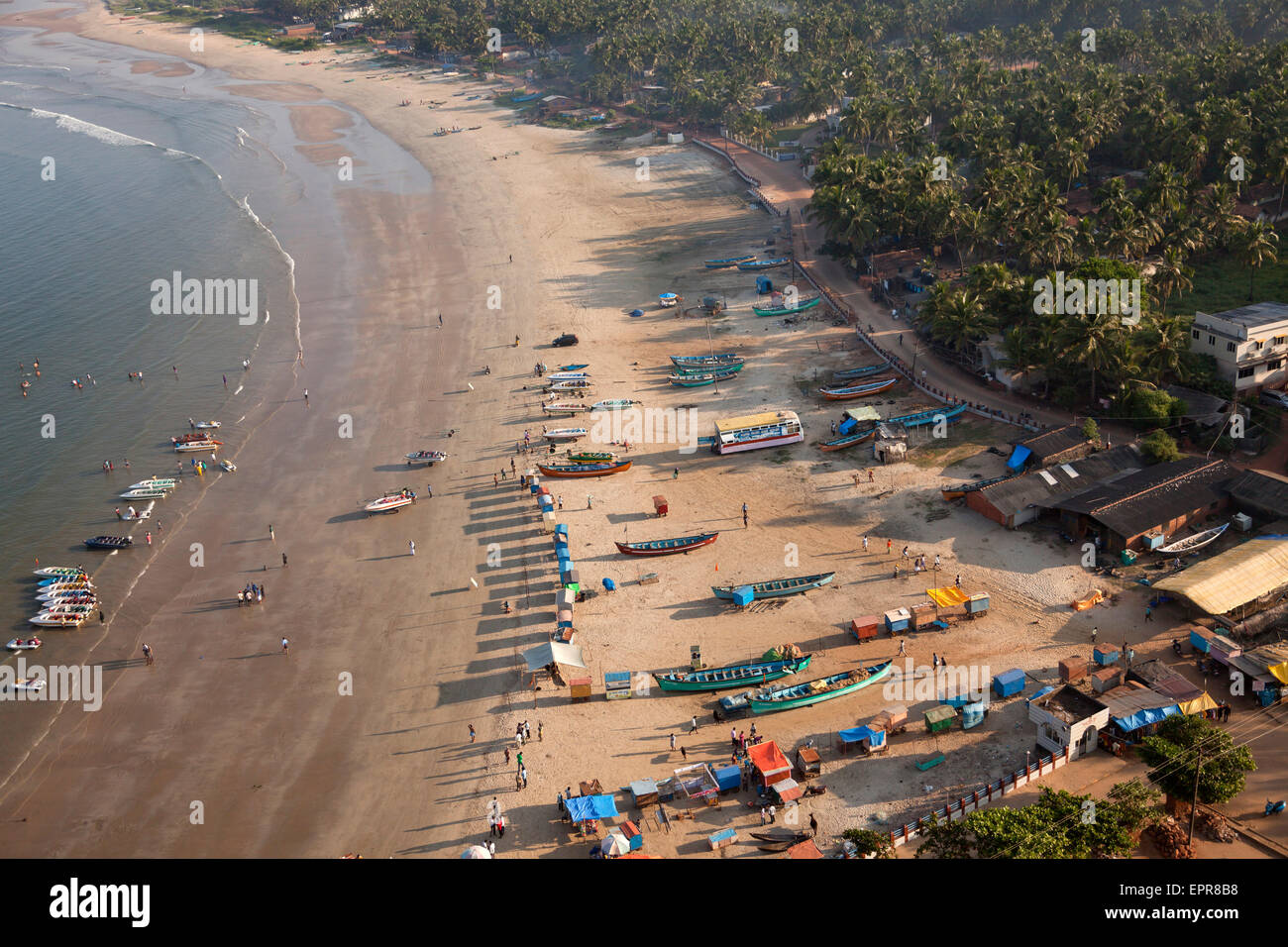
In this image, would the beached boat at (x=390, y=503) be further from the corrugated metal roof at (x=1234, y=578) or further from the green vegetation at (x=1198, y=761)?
the green vegetation at (x=1198, y=761)

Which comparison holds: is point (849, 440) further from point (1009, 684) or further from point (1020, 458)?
point (1009, 684)

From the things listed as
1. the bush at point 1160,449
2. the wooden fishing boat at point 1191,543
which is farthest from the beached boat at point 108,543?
the bush at point 1160,449

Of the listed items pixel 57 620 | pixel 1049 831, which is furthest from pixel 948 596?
pixel 57 620


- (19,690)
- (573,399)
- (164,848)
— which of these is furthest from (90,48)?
(164,848)

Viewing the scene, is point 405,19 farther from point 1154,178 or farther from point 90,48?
point 1154,178

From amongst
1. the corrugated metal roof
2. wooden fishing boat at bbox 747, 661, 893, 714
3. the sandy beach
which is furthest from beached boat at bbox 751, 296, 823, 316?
wooden fishing boat at bbox 747, 661, 893, 714
